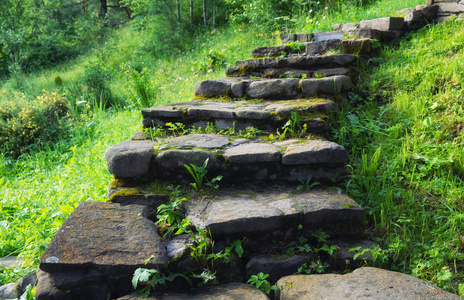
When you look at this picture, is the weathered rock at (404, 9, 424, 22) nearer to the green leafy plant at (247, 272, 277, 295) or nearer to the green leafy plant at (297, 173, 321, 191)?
the green leafy plant at (297, 173, 321, 191)

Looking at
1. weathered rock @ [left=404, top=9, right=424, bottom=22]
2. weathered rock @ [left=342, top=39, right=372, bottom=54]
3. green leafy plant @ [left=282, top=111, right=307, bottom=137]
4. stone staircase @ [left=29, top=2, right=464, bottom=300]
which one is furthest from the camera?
weathered rock @ [left=404, top=9, right=424, bottom=22]

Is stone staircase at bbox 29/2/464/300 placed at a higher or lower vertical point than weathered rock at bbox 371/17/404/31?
lower

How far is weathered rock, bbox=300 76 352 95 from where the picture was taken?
3.28 metres

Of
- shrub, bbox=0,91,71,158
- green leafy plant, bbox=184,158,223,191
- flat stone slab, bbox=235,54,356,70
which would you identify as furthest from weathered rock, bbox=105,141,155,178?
shrub, bbox=0,91,71,158

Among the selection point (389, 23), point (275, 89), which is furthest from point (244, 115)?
point (389, 23)

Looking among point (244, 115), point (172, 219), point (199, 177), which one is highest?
point (244, 115)

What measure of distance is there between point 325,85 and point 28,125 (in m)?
4.71

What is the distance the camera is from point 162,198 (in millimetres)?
2186

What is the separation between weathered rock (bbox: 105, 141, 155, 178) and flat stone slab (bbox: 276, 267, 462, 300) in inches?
46.8

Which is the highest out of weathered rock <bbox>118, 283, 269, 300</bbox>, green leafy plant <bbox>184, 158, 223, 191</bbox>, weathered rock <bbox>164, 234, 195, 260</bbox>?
green leafy plant <bbox>184, 158, 223, 191</bbox>

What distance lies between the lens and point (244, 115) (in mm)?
2951

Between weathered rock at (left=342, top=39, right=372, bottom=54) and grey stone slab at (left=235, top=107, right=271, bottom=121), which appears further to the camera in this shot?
weathered rock at (left=342, top=39, right=372, bottom=54)

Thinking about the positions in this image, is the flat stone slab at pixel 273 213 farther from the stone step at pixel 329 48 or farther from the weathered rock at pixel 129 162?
the stone step at pixel 329 48

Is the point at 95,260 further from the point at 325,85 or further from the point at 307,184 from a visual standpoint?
the point at 325,85
